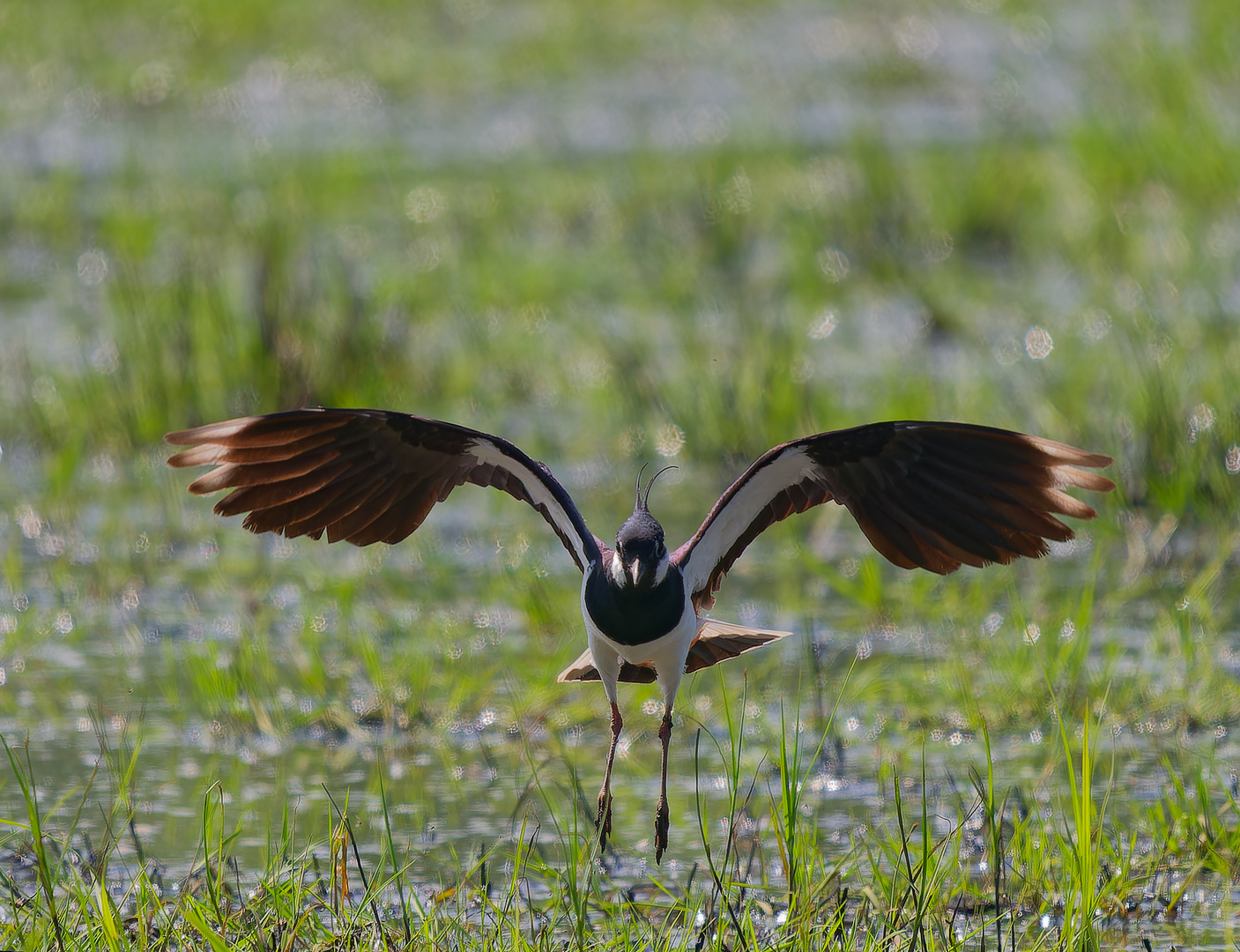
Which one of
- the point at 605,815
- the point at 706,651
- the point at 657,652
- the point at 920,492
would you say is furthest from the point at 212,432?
the point at 920,492

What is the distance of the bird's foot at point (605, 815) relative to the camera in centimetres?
382

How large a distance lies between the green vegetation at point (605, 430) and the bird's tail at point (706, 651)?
191mm

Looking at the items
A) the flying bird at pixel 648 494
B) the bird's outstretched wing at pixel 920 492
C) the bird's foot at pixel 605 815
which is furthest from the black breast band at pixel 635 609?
the bird's foot at pixel 605 815

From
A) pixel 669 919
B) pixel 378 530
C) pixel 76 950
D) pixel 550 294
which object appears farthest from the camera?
pixel 550 294

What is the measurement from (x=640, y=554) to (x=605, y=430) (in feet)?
11.3

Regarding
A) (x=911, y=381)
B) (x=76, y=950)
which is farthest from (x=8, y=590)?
(x=911, y=381)

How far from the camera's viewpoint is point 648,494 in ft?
13.0

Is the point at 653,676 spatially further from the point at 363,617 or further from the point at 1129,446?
the point at 1129,446

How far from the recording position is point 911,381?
7230 millimetres

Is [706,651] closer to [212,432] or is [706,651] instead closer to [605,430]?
[212,432]

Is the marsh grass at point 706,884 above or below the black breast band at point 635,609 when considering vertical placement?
below

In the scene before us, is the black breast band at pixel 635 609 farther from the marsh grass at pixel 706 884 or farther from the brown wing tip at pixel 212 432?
the brown wing tip at pixel 212 432

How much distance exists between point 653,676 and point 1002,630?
1.40 meters

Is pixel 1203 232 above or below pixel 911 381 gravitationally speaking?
above
